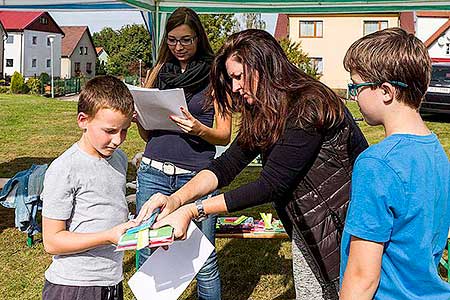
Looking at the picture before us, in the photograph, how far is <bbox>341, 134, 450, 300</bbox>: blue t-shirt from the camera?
4.97 ft

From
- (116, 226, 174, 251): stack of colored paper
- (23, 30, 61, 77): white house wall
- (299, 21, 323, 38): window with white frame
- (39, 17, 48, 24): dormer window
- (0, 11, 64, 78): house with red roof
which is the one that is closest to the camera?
(116, 226, 174, 251): stack of colored paper

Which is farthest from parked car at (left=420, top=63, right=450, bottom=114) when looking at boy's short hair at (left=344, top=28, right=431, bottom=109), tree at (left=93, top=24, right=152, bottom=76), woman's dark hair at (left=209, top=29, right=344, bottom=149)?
tree at (left=93, top=24, right=152, bottom=76)

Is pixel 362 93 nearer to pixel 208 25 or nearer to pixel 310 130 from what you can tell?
pixel 310 130

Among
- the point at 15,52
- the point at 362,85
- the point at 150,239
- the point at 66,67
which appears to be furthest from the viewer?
the point at 66,67

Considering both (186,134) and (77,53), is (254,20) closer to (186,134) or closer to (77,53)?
(186,134)

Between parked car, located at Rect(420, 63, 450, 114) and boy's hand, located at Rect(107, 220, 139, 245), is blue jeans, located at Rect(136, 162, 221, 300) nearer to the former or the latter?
boy's hand, located at Rect(107, 220, 139, 245)

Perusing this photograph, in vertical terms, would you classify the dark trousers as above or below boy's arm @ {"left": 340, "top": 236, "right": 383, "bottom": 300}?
below

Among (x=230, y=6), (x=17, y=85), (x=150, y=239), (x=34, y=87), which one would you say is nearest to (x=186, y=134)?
(x=150, y=239)

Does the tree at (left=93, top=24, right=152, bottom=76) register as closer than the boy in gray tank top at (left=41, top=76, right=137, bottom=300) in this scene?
No

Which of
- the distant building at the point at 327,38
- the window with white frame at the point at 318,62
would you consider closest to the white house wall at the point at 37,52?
the distant building at the point at 327,38

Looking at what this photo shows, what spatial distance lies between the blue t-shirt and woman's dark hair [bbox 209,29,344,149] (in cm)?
49

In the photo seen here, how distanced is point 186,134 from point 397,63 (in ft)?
5.48

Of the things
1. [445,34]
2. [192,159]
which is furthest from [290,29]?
[192,159]

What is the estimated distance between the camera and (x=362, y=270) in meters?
1.57
